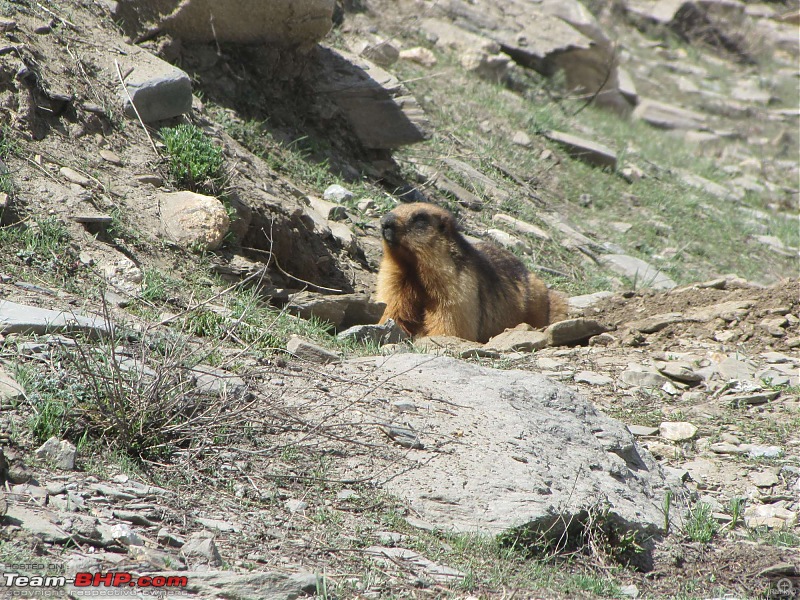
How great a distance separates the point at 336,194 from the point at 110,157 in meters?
2.79

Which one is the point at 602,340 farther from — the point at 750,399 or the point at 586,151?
the point at 586,151

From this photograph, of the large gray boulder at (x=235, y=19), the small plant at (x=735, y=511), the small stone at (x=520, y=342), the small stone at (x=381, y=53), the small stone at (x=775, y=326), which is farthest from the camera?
the small stone at (x=381, y=53)

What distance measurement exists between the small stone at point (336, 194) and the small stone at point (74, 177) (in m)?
3.11

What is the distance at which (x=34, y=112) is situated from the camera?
21.0 feet

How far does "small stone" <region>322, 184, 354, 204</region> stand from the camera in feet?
29.1

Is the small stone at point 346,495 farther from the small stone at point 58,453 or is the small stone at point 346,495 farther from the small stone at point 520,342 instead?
the small stone at point 520,342

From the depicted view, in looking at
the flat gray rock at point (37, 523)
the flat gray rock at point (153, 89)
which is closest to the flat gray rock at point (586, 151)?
the flat gray rock at point (153, 89)

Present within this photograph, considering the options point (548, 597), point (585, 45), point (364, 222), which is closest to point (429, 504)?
point (548, 597)

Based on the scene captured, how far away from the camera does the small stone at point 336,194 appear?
8.88m

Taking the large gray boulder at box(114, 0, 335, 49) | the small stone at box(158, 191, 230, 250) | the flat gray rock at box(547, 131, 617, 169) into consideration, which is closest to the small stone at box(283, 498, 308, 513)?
the small stone at box(158, 191, 230, 250)

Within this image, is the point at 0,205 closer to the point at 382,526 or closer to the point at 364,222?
the point at 382,526

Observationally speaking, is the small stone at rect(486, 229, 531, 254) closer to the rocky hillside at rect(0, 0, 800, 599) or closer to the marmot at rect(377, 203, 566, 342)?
the rocky hillside at rect(0, 0, 800, 599)

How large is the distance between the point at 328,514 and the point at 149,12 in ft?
21.1

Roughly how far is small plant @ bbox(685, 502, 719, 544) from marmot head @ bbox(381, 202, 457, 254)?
3807mm
